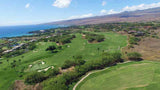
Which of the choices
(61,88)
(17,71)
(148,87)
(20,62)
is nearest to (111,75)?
(148,87)

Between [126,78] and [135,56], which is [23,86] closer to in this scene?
[126,78]

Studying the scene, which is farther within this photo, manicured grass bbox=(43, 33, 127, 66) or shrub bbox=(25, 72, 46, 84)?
manicured grass bbox=(43, 33, 127, 66)

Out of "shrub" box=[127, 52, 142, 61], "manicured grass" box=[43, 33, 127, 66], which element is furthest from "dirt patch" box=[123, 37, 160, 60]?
"manicured grass" box=[43, 33, 127, 66]

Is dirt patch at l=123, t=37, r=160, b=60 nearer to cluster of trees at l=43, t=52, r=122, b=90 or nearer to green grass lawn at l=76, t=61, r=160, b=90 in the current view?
green grass lawn at l=76, t=61, r=160, b=90

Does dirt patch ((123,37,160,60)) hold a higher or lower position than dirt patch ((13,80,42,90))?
higher

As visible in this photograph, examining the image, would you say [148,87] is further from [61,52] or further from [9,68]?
[9,68]

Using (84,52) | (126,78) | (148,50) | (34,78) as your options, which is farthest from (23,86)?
(148,50)
